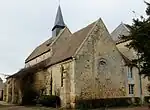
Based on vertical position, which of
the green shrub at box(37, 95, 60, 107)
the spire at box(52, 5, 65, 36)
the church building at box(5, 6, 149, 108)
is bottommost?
the green shrub at box(37, 95, 60, 107)

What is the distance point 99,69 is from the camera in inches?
1272

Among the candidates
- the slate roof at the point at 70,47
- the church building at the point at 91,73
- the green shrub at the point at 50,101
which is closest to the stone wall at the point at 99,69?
the church building at the point at 91,73

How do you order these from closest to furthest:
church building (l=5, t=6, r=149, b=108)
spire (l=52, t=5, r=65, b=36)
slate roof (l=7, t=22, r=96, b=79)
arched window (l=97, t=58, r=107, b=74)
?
church building (l=5, t=6, r=149, b=108)
arched window (l=97, t=58, r=107, b=74)
slate roof (l=7, t=22, r=96, b=79)
spire (l=52, t=5, r=65, b=36)

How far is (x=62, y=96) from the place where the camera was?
106 ft

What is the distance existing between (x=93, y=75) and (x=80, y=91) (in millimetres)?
2681

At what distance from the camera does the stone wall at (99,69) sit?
31.0m

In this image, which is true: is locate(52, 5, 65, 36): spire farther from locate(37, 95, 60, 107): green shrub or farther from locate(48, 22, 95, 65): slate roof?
locate(37, 95, 60, 107): green shrub

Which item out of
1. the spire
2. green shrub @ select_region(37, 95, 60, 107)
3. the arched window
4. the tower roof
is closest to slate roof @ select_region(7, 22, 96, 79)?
the spire

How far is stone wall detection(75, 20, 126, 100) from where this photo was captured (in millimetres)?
30953

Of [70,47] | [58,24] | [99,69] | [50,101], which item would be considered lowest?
[50,101]

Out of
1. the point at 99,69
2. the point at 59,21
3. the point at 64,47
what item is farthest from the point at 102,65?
the point at 59,21

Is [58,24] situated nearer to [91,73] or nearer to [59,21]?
[59,21]

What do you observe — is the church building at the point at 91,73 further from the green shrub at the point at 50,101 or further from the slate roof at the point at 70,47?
the green shrub at the point at 50,101

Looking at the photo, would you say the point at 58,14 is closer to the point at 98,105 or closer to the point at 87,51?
the point at 87,51
